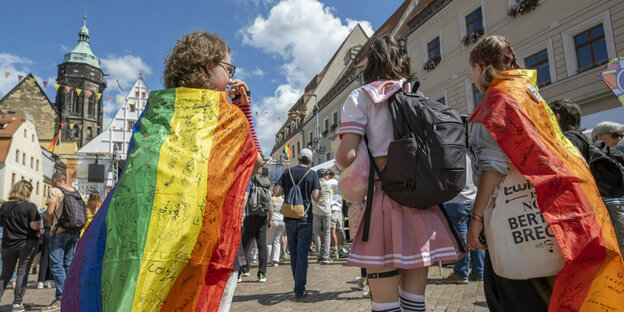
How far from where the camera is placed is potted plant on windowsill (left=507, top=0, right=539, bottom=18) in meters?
16.0

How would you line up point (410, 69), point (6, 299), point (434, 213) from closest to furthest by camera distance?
1. point (434, 213)
2. point (410, 69)
3. point (6, 299)

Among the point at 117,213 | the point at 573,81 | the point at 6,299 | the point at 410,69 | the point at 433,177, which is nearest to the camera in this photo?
the point at 117,213

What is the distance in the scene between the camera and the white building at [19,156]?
3875 centimetres

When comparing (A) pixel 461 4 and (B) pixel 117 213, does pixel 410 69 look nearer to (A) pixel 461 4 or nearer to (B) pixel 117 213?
(B) pixel 117 213

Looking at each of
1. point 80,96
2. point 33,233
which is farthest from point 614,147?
point 80,96

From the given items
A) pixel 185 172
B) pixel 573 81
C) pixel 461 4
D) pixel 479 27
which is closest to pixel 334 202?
pixel 185 172

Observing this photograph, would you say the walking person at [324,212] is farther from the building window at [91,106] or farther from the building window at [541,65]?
the building window at [91,106]

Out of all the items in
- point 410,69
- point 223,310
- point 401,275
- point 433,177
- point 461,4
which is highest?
point 461,4

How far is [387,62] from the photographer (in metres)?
2.46

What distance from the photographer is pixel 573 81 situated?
14594mm

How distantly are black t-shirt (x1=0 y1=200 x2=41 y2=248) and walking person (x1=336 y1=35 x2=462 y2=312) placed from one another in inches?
236

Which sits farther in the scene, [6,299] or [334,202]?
[334,202]

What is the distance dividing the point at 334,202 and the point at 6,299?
7040 millimetres

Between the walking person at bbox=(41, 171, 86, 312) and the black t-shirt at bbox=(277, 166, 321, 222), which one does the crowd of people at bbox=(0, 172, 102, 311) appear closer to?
the walking person at bbox=(41, 171, 86, 312)
